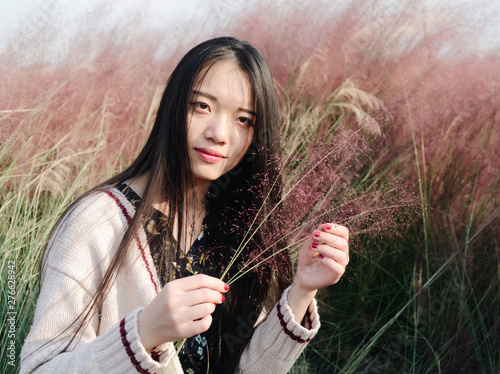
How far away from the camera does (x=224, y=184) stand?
157 cm

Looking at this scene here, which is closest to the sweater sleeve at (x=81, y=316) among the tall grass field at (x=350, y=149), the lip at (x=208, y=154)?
the lip at (x=208, y=154)

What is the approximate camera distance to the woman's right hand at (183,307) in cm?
90

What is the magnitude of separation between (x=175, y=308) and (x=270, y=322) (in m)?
0.60

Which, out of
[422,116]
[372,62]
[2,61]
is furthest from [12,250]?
[372,62]

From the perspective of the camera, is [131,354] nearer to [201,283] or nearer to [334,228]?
[201,283]

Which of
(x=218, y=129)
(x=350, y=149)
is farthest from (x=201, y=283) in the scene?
(x=350, y=149)

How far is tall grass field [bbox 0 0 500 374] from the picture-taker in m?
1.96

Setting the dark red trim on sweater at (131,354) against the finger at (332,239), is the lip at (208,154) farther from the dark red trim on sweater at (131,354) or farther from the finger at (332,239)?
the dark red trim on sweater at (131,354)

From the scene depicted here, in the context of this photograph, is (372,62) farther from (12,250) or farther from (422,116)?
(12,250)

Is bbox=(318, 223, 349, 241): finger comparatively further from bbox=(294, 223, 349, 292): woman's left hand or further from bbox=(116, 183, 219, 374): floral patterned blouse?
bbox=(116, 183, 219, 374): floral patterned blouse

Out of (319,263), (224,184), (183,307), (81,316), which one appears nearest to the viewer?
(183,307)

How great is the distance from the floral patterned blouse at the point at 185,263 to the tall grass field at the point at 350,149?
1.23 feet

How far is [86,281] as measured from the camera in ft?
3.84

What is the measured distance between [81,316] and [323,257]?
548 mm
